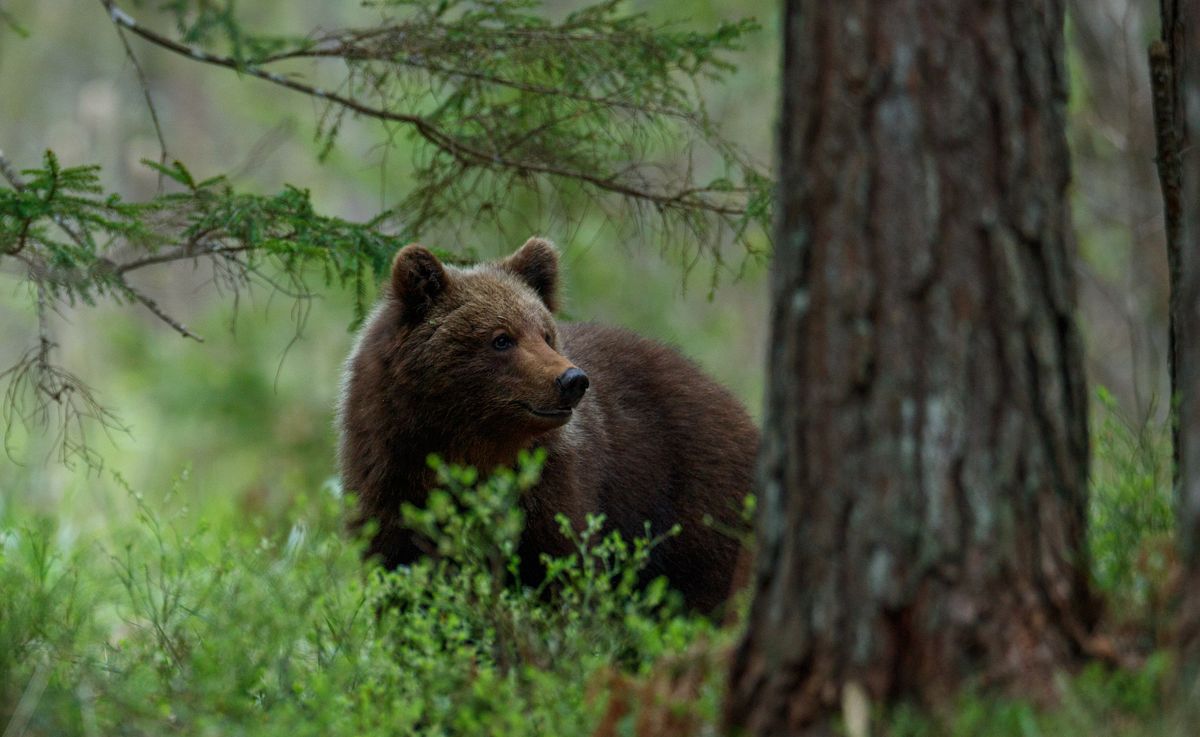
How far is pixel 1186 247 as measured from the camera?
300 centimetres

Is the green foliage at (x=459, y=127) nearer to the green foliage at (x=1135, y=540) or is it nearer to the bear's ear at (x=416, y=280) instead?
the bear's ear at (x=416, y=280)

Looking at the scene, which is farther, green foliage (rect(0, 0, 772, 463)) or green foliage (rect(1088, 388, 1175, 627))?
green foliage (rect(0, 0, 772, 463))

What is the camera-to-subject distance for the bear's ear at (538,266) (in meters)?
5.93

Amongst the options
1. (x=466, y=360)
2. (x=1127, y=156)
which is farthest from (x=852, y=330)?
(x=1127, y=156)

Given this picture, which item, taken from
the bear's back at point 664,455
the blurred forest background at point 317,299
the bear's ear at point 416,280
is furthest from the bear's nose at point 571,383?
the blurred forest background at point 317,299

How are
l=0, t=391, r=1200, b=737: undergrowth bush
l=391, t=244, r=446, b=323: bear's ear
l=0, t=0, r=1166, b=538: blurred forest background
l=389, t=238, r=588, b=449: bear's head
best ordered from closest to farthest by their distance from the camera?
l=0, t=391, r=1200, b=737: undergrowth bush
l=389, t=238, r=588, b=449: bear's head
l=391, t=244, r=446, b=323: bear's ear
l=0, t=0, r=1166, b=538: blurred forest background

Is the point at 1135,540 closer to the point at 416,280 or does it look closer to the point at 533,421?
the point at 533,421

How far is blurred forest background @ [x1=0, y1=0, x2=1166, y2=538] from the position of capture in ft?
38.2

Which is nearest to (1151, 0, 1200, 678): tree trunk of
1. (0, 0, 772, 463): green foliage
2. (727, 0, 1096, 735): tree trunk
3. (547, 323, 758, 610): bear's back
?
(727, 0, 1096, 735): tree trunk

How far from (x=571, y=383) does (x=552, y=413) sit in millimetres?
194

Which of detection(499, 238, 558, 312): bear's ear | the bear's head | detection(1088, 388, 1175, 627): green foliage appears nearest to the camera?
detection(1088, 388, 1175, 627): green foliage

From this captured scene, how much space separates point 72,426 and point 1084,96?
1425cm

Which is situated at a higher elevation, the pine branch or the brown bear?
the pine branch

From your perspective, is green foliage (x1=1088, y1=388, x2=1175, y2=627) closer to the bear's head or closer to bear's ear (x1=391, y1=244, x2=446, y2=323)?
the bear's head
